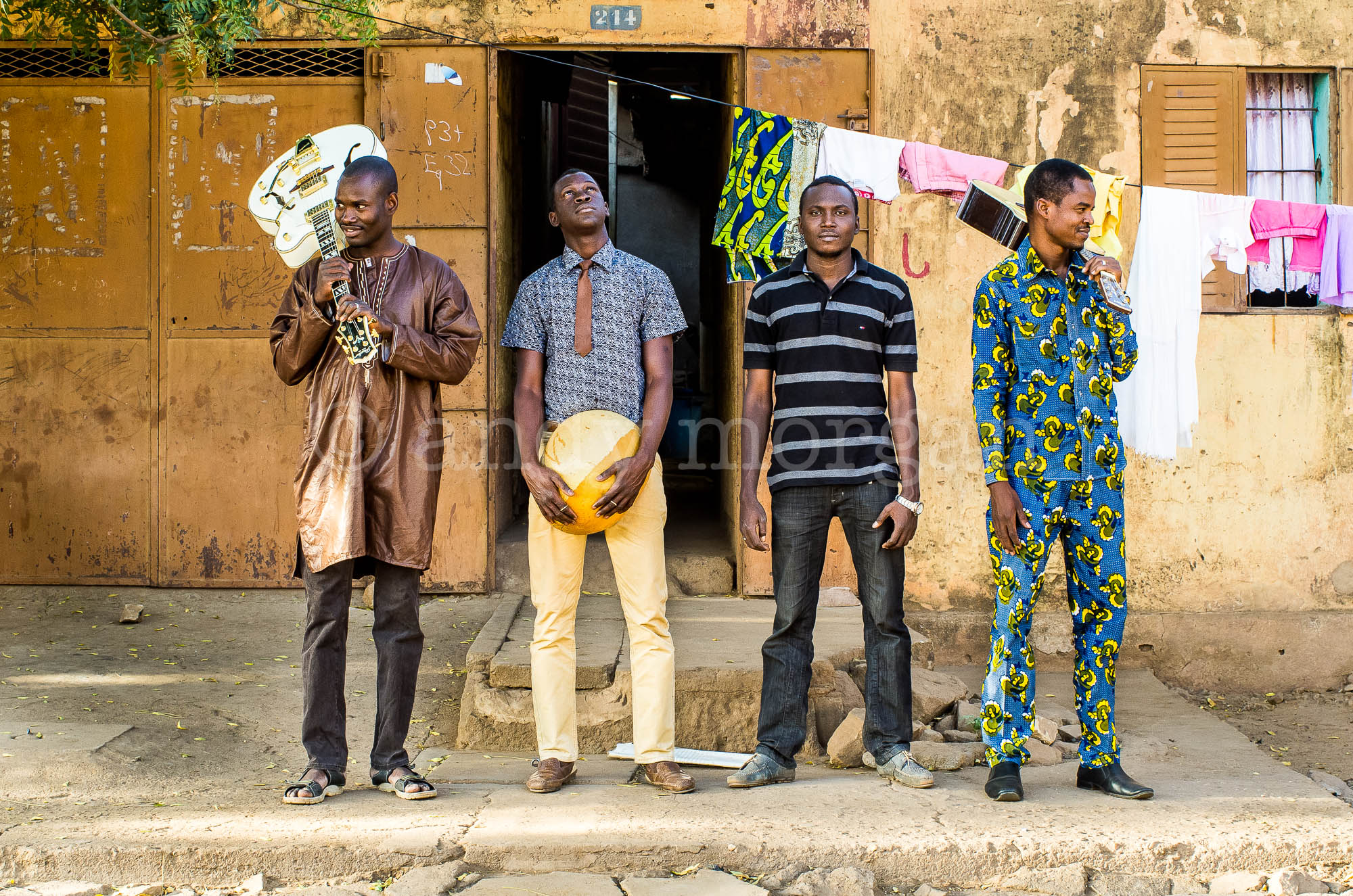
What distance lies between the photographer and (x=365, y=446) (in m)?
3.70

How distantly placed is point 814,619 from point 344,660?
5.06 feet

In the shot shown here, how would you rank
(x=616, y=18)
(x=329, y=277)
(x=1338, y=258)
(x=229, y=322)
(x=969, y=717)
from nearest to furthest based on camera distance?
1. (x=329, y=277)
2. (x=969, y=717)
3. (x=1338, y=258)
4. (x=616, y=18)
5. (x=229, y=322)

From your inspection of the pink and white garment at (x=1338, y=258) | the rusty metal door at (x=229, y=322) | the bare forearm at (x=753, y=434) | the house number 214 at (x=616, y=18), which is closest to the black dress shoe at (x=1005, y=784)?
the bare forearm at (x=753, y=434)

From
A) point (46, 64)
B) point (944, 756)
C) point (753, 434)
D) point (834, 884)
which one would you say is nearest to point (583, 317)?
point (753, 434)

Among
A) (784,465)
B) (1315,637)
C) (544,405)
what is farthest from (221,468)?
(1315,637)

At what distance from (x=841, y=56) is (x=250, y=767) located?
4518 mm

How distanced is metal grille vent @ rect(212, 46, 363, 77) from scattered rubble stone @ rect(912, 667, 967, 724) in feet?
14.2

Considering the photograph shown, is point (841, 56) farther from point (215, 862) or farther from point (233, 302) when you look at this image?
point (215, 862)

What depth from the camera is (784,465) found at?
390cm

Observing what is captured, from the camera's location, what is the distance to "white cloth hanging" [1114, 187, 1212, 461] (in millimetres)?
5754

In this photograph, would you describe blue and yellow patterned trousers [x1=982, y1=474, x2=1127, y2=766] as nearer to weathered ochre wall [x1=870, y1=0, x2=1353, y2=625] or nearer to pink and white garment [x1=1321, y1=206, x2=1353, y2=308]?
weathered ochre wall [x1=870, y1=0, x2=1353, y2=625]

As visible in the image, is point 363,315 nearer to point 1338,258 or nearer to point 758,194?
point 758,194

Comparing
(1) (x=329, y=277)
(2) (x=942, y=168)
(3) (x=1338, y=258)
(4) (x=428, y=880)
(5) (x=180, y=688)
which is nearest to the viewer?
(4) (x=428, y=880)

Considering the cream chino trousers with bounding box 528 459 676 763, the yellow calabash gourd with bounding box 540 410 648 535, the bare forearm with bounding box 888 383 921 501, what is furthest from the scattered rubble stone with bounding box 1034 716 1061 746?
the yellow calabash gourd with bounding box 540 410 648 535
